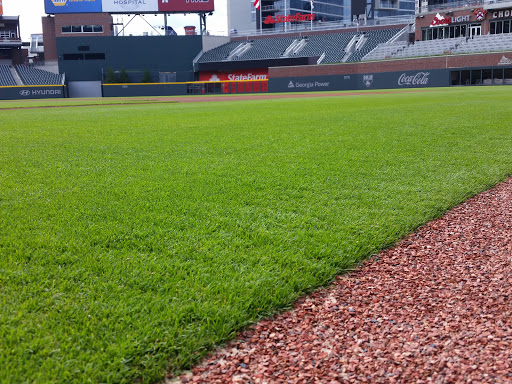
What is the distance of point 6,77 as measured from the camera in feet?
182

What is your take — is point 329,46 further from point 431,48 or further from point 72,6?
point 72,6

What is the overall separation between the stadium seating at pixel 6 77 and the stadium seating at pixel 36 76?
1.07 meters

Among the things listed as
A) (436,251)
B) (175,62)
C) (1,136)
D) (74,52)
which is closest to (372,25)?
(175,62)

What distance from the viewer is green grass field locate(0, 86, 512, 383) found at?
7.42 ft

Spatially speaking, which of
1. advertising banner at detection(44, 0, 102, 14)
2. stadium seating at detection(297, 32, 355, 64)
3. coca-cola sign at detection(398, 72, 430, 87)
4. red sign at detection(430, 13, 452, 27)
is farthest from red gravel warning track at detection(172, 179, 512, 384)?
advertising banner at detection(44, 0, 102, 14)

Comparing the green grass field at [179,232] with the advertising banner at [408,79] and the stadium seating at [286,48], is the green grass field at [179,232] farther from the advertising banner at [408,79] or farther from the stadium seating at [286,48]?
the stadium seating at [286,48]

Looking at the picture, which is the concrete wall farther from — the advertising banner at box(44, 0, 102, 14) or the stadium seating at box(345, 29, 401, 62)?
the advertising banner at box(44, 0, 102, 14)

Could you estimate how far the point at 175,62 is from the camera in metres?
61.1

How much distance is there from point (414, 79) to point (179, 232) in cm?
4180

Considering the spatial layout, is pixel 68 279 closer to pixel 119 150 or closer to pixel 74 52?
pixel 119 150

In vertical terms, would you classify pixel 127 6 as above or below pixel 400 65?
above

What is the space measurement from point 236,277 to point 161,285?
1.48 feet

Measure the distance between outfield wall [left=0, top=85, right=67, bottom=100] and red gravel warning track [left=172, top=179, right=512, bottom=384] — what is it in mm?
52925

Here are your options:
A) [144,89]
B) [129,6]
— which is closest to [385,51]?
[144,89]
